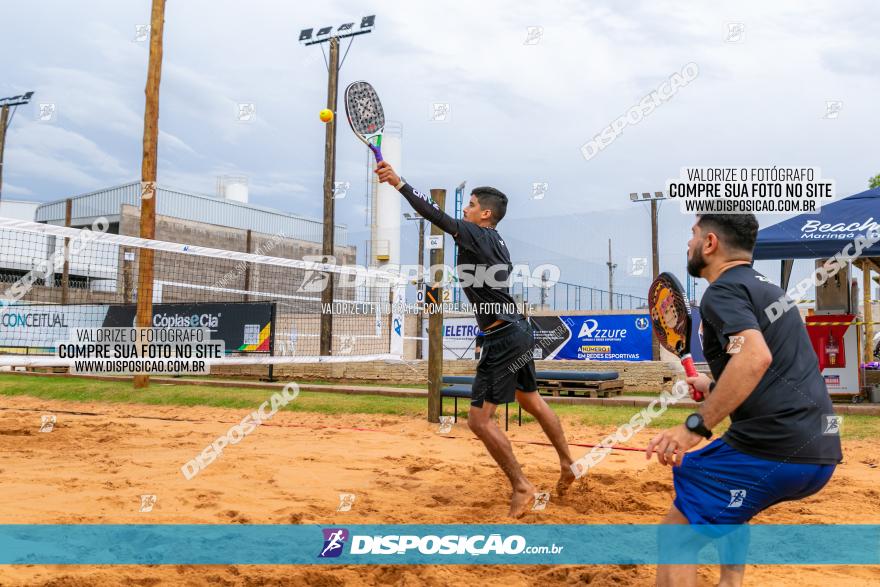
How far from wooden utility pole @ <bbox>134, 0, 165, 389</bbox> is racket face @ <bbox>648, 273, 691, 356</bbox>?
12.1m

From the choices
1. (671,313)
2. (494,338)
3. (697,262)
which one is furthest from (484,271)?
(697,262)

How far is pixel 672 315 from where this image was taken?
3592mm

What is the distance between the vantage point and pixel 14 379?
16.4 meters

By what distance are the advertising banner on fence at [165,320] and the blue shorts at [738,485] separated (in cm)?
1330

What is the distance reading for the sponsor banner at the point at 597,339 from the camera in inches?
802

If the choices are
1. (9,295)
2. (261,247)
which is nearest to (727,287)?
(9,295)

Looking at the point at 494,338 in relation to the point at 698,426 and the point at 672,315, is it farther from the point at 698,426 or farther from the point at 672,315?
the point at 698,426

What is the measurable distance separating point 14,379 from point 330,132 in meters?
10.1

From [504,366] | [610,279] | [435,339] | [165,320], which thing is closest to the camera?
[504,366]

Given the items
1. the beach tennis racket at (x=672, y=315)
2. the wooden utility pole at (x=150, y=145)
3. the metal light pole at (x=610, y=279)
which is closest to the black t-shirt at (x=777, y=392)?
the beach tennis racket at (x=672, y=315)

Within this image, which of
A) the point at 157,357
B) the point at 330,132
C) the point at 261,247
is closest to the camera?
the point at 157,357

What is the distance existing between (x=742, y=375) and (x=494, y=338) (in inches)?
111

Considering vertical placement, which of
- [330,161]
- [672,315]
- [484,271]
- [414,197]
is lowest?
[672,315]

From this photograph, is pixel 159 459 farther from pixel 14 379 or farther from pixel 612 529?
pixel 14 379
